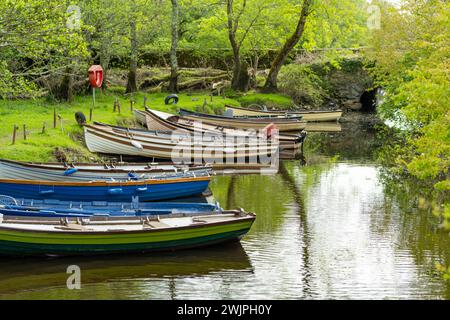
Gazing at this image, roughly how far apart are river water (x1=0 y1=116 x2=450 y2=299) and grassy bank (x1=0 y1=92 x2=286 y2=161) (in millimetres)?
7247

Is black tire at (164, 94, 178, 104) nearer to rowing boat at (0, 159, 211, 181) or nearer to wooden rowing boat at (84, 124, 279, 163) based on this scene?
wooden rowing boat at (84, 124, 279, 163)

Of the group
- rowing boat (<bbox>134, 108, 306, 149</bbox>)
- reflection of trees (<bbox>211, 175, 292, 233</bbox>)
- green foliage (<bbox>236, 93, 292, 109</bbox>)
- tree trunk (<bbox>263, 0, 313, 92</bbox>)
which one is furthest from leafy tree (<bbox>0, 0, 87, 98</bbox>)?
green foliage (<bbox>236, 93, 292, 109</bbox>)

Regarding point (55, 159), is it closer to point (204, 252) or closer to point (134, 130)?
point (134, 130)

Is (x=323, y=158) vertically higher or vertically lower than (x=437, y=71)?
lower

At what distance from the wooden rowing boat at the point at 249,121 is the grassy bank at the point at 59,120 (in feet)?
8.59

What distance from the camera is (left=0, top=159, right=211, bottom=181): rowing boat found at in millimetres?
24219

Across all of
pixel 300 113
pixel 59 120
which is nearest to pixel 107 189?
pixel 59 120

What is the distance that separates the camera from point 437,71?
59.2ft

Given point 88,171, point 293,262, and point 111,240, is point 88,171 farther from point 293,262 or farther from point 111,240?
point 293,262

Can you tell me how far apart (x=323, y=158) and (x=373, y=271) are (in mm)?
19447

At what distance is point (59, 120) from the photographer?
1372 inches

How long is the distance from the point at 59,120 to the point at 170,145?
225 inches
